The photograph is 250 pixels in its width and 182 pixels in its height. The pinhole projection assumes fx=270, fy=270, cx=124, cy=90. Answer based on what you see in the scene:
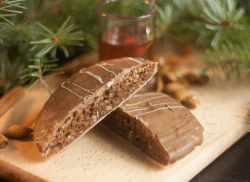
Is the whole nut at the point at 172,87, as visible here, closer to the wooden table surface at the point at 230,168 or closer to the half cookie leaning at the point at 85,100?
the half cookie leaning at the point at 85,100

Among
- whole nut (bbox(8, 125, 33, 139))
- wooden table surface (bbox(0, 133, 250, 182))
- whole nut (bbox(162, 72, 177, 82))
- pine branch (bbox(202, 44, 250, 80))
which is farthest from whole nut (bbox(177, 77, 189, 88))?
whole nut (bbox(8, 125, 33, 139))

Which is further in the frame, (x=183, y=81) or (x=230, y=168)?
(x=183, y=81)

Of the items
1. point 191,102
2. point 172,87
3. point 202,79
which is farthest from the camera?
point 202,79

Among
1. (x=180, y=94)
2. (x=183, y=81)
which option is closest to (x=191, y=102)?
(x=180, y=94)

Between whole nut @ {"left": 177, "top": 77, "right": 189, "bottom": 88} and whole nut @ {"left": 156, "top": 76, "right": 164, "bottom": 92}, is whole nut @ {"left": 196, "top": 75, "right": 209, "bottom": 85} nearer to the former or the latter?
whole nut @ {"left": 177, "top": 77, "right": 189, "bottom": 88}

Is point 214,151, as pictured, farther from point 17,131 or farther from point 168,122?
point 17,131
